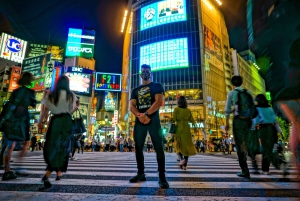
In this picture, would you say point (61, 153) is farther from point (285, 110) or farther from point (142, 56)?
point (142, 56)

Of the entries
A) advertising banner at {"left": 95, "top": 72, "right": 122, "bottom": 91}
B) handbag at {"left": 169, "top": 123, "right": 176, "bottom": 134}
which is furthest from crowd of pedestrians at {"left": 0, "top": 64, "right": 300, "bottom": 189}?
advertising banner at {"left": 95, "top": 72, "right": 122, "bottom": 91}

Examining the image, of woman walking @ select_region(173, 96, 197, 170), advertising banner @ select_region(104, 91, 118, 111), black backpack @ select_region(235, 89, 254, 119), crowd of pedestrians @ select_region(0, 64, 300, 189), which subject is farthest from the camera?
advertising banner @ select_region(104, 91, 118, 111)

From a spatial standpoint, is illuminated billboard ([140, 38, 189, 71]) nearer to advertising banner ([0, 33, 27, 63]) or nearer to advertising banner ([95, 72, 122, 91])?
advertising banner ([95, 72, 122, 91])

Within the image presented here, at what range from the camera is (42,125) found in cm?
323

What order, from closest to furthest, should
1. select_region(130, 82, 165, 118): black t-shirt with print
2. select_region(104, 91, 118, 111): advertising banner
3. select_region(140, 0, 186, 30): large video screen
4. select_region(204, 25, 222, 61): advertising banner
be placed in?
select_region(130, 82, 165, 118): black t-shirt with print, select_region(204, 25, 222, 61): advertising banner, select_region(140, 0, 186, 30): large video screen, select_region(104, 91, 118, 111): advertising banner

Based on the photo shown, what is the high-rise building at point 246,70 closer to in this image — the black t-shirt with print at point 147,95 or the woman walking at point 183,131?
the woman walking at point 183,131

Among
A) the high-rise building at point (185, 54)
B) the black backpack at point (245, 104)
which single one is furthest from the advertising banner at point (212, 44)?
the black backpack at point (245, 104)

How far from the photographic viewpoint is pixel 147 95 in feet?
10.00

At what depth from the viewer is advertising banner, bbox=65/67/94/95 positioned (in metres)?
48.7

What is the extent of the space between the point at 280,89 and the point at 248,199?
1382 mm

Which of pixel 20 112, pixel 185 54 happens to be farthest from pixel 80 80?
pixel 20 112

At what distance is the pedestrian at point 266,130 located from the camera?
3.89 m

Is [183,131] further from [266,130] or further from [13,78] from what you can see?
[13,78]

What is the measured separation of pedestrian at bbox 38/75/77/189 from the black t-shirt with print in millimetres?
1034
